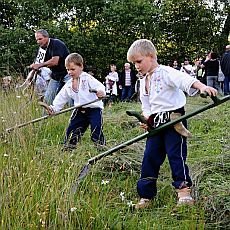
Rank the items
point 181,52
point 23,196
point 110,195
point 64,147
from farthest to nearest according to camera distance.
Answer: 1. point 181,52
2. point 64,147
3. point 110,195
4. point 23,196

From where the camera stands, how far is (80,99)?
5.32m

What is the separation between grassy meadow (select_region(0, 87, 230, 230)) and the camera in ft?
9.39

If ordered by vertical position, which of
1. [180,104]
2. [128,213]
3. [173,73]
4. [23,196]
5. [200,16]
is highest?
[200,16]

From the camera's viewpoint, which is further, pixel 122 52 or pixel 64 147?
pixel 122 52

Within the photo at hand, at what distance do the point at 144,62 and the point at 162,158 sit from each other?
733mm

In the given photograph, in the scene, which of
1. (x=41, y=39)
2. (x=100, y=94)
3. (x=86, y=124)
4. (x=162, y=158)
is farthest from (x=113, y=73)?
(x=162, y=158)

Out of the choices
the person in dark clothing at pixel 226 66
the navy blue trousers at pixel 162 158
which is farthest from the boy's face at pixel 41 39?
the person in dark clothing at pixel 226 66

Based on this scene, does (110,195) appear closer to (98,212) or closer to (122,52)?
(98,212)

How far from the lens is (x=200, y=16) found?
21.8 m

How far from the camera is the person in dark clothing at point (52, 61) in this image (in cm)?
711

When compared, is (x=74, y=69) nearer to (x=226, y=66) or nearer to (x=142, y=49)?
(x=142, y=49)

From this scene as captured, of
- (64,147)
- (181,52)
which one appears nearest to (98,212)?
(64,147)

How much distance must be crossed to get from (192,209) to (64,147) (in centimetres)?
148

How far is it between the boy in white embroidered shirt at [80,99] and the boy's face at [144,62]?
5.17 feet
